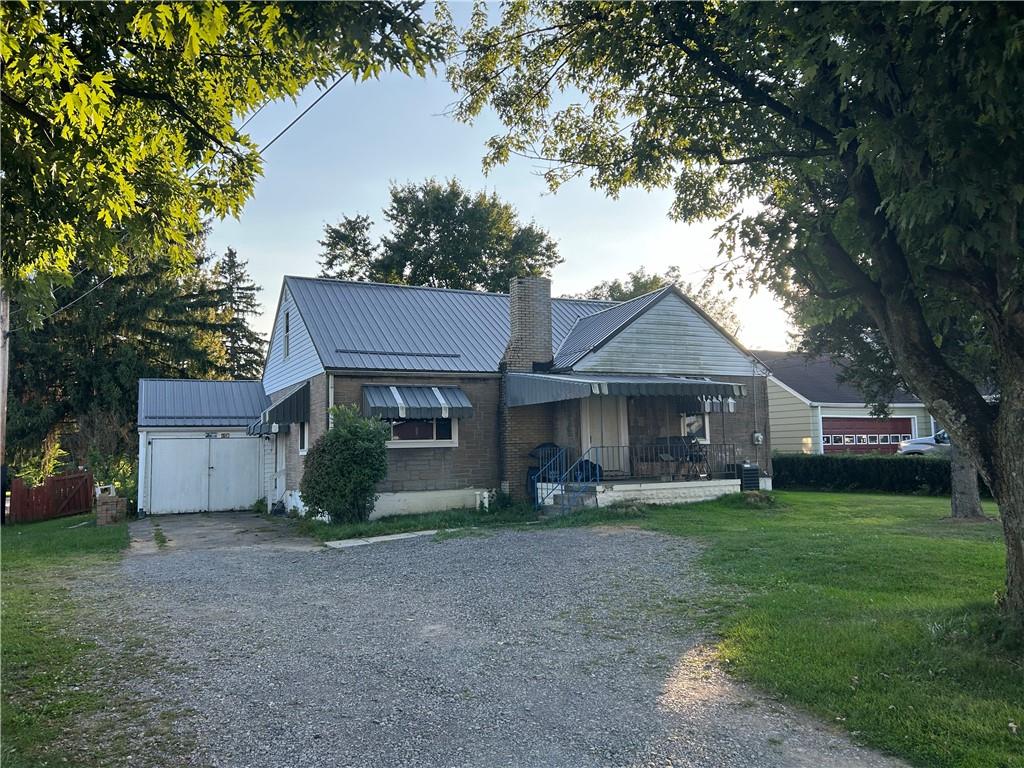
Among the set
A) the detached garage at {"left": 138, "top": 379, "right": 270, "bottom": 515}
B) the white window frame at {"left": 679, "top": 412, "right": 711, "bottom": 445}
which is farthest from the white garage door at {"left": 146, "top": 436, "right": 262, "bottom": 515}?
the white window frame at {"left": 679, "top": 412, "right": 711, "bottom": 445}

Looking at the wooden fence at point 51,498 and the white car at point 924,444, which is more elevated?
the white car at point 924,444

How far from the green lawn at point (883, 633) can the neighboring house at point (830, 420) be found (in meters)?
18.2

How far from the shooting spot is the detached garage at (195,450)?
20.9m

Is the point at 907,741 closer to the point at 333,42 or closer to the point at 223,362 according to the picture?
the point at 333,42

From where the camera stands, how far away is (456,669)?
5.82 m

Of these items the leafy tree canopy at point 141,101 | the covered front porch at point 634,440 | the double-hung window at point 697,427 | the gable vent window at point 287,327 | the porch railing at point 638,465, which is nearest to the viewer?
the leafy tree canopy at point 141,101

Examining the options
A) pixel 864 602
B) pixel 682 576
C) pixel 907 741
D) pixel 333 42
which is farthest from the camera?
pixel 682 576

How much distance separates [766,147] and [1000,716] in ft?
19.8

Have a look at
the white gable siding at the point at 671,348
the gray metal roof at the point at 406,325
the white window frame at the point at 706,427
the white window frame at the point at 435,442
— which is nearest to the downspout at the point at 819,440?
the white gable siding at the point at 671,348

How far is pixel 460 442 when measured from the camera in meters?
17.7

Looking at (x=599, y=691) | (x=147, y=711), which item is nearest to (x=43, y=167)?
(x=147, y=711)

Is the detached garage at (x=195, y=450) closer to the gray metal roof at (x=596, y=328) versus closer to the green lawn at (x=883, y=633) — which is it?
the gray metal roof at (x=596, y=328)

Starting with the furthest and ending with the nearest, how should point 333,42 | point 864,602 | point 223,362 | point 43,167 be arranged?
1. point 223,362
2. point 864,602
3. point 43,167
4. point 333,42

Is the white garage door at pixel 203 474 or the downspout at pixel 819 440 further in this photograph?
the downspout at pixel 819 440
